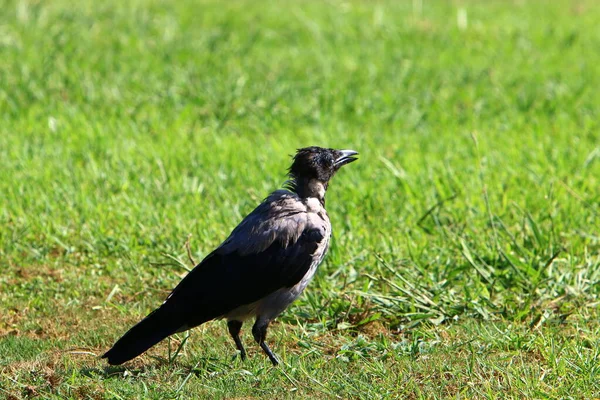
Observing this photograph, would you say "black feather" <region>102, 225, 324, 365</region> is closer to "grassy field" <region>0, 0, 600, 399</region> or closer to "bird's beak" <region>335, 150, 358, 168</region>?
"grassy field" <region>0, 0, 600, 399</region>

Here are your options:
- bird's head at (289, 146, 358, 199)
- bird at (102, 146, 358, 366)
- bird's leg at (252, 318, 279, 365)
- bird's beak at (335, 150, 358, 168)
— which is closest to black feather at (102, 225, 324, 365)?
bird at (102, 146, 358, 366)

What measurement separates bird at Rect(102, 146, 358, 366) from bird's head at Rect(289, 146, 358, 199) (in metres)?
0.16

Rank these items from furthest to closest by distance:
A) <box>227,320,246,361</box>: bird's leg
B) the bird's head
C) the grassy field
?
the bird's head < <box>227,320,246,361</box>: bird's leg < the grassy field

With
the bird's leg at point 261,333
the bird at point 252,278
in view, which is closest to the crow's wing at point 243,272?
the bird at point 252,278

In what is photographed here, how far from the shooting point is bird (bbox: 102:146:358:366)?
4789 mm

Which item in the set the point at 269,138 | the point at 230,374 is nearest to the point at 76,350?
the point at 230,374

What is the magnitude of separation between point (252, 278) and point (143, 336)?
62 cm

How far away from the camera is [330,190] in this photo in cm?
745

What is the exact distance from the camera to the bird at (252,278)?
479 cm

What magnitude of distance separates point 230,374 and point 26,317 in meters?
1.59

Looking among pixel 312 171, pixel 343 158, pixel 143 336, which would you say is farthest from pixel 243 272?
pixel 343 158

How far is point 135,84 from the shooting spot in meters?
9.38

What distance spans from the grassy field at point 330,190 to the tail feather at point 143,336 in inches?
5.3

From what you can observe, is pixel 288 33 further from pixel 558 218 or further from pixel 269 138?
pixel 558 218
